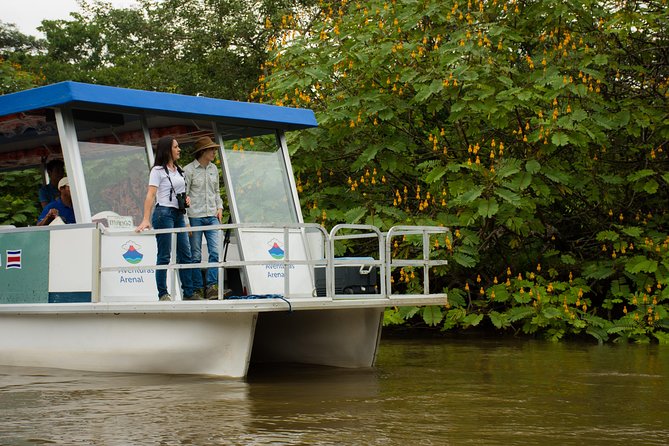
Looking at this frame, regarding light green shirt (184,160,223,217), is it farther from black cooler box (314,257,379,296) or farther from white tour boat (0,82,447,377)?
black cooler box (314,257,379,296)

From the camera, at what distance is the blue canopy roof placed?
9539 millimetres

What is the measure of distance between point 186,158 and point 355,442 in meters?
6.10

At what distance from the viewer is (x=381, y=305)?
9.64 meters

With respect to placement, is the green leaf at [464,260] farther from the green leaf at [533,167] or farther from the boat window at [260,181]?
the boat window at [260,181]

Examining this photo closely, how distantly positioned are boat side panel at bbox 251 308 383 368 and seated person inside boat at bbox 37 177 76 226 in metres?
2.13

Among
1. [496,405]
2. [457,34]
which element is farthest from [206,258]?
[457,34]

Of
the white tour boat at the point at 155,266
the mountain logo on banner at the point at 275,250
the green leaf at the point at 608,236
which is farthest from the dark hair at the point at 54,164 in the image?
the green leaf at the point at 608,236

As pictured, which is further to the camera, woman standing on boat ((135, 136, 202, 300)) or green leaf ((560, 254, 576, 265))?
green leaf ((560, 254, 576, 265))

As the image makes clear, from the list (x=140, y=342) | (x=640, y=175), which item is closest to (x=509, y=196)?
(x=640, y=175)

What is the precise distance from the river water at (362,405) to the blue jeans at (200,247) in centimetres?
93

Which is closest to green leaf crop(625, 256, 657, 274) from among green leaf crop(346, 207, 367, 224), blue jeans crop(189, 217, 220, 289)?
green leaf crop(346, 207, 367, 224)

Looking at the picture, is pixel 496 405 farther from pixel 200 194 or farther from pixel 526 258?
pixel 526 258

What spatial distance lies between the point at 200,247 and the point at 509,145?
577 cm

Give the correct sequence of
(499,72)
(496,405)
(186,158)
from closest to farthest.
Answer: (496,405)
(186,158)
(499,72)
